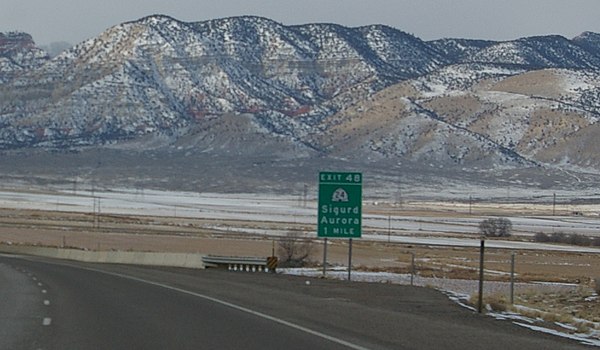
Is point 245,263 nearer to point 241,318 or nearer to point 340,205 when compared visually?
point 340,205

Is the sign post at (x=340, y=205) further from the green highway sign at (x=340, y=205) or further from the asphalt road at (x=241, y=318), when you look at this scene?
the asphalt road at (x=241, y=318)

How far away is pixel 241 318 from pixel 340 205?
1706 centimetres

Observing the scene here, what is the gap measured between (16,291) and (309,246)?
3467 centimetres

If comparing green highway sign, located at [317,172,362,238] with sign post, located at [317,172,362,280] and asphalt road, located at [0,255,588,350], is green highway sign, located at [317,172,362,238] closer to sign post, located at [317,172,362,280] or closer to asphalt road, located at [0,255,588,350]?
sign post, located at [317,172,362,280]

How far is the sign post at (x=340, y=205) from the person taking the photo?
3994 centimetres

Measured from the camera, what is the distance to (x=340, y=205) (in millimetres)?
40156

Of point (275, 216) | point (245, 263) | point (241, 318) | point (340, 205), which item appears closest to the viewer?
point (241, 318)

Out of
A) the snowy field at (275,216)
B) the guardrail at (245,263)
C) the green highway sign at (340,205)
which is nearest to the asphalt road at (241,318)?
the green highway sign at (340,205)

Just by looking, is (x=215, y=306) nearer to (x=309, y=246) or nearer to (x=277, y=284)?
(x=277, y=284)

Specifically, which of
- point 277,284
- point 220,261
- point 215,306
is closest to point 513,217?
point 220,261

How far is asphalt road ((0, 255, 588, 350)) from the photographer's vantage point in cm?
1898

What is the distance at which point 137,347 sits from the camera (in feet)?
59.3

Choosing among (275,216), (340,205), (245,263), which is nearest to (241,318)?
(340,205)

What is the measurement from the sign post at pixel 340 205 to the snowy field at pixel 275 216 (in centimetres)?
4965
